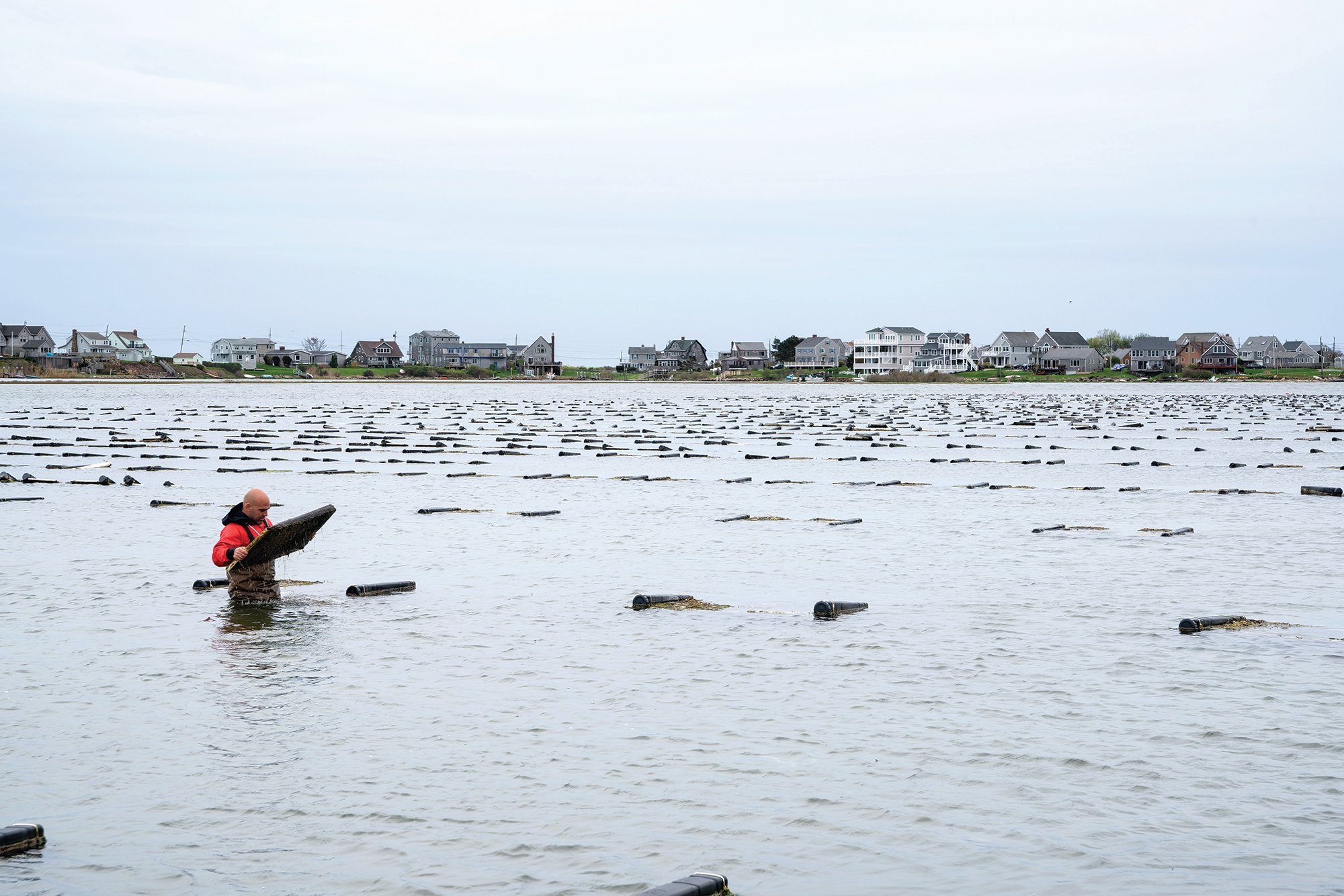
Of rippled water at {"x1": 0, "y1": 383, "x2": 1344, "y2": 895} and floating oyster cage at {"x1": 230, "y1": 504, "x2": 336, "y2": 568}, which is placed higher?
floating oyster cage at {"x1": 230, "y1": 504, "x2": 336, "y2": 568}

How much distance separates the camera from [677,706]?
37.7 ft

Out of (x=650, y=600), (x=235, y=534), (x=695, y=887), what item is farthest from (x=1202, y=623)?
(x=235, y=534)

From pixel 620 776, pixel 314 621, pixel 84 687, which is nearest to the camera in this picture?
pixel 620 776

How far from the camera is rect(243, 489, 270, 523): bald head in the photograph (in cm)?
1505

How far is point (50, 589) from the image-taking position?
17172 millimetres

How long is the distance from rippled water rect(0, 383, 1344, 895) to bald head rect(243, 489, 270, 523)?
1.17 m

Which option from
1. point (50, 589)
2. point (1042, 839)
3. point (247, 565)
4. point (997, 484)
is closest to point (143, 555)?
point (50, 589)

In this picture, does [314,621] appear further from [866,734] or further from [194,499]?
[194,499]

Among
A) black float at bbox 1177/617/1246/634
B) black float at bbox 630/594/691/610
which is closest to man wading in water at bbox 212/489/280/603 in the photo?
black float at bbox 630/594/691/610

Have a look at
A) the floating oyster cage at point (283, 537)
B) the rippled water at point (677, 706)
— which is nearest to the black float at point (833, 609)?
the rippled water at point (677, 706)

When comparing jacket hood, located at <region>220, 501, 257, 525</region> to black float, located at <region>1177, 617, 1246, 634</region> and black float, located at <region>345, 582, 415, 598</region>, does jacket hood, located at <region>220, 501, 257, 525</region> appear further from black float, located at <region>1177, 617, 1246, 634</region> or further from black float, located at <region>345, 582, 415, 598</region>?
black float, located at <region>1177, 617, 1246, 634</region>

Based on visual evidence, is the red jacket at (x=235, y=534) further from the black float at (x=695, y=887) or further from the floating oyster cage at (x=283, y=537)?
the black float at (x=695, y=887)

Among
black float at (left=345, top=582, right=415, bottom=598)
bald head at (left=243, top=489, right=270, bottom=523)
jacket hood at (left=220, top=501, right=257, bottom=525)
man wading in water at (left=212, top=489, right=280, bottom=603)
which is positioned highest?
bald head at (left=243, top=489, right=270, bottom=523)

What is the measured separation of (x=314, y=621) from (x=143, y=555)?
21.6 feet
